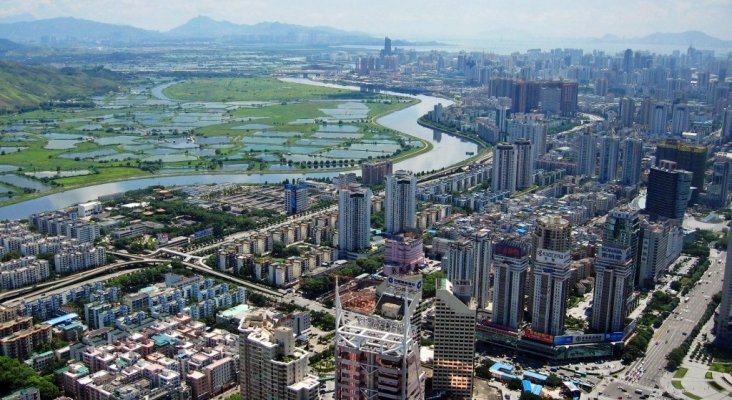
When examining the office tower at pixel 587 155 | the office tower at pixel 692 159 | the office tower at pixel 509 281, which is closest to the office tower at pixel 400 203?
the office tower at pixel 509 281

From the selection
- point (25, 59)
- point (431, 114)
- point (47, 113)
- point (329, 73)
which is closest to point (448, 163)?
point (431, 114)

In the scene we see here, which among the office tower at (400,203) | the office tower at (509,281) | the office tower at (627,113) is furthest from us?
the office tower at (627,113)

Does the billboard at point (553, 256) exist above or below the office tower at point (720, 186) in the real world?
above

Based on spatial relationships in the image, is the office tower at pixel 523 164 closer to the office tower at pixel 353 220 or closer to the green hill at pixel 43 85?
the office tower at pixel 353 220

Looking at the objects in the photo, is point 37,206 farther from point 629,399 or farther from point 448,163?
point 629,399

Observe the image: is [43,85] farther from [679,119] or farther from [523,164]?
[679,119]

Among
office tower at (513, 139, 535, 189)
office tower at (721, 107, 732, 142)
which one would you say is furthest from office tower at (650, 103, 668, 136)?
office tower at (513, 139, 535, 189)

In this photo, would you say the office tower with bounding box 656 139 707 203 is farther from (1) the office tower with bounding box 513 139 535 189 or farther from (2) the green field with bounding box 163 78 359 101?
(2) the green field with bounding box 163 78 359 101
